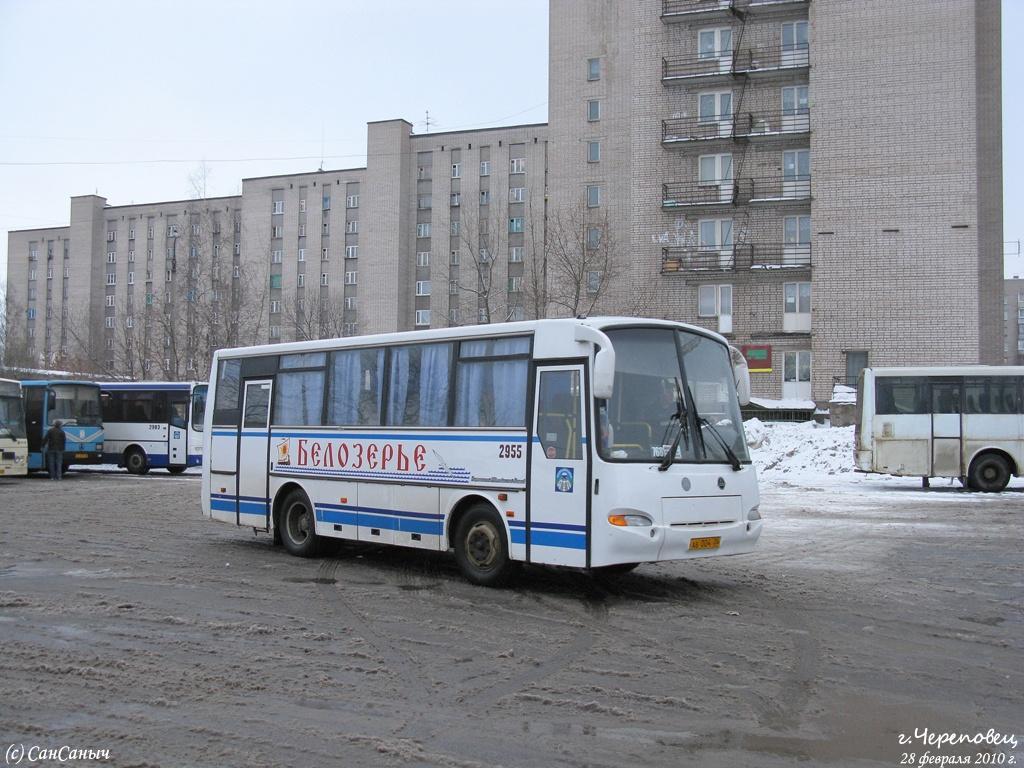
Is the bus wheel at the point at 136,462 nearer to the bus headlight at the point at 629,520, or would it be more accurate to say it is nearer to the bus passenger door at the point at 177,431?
the bus passenger door at the point at 177,431

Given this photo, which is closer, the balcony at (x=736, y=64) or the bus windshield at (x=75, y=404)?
the bus windshield at (x=75, y=404)

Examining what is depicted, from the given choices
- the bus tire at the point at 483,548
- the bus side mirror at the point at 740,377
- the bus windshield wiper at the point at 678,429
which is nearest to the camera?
the bus windshield wiper at the point at 678,429

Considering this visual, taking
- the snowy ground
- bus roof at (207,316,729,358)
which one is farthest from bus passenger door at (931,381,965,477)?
bus roof at (207,316,729,358)

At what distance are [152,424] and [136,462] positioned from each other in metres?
1.60

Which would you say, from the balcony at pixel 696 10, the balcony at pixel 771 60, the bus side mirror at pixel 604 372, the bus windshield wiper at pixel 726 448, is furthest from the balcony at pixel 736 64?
the bus side mirror at pixel 604 372

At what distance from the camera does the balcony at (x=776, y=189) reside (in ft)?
140

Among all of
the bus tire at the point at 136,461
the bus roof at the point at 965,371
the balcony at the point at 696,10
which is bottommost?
the bus tire at the point at 136,461

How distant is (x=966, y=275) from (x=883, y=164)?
566 cm

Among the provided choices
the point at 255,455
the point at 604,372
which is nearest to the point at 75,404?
the point at 255,455

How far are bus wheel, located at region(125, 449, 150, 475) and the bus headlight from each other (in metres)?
28.7

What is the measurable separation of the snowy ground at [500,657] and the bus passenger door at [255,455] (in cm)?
62

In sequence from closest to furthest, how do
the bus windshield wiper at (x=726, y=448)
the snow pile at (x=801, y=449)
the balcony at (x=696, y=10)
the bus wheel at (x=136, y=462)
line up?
the bus windshield wiper at (x=726, y=448), the snow pile at (x=801, y=449), the bus wheel at (x=136, y=462), the balcony at (x=696, y=10)

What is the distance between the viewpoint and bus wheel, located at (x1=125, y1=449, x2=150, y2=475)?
34.4 metres

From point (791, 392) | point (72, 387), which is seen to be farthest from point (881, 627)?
point (791, 392)
